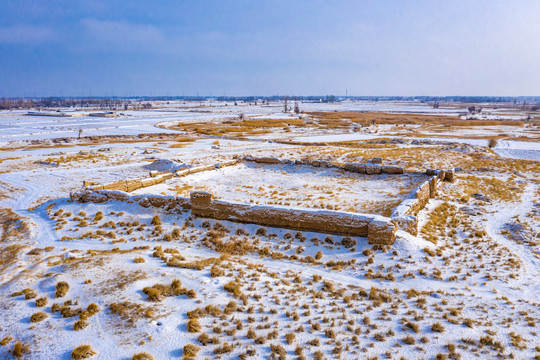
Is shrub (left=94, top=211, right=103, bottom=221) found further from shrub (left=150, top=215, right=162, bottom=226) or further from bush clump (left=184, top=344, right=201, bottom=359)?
bush clump (left=184, top=344, right=201, bottom=359)

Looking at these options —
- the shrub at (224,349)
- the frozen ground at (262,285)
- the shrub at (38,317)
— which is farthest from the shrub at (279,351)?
the shrub at (38,317)

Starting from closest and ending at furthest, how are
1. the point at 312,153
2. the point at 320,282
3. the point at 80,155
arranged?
the point at 320,282, the point at 80,155, the point at 312,153

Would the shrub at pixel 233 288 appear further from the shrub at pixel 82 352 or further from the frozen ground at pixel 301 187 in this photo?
the frozen ground at pixel 301 187

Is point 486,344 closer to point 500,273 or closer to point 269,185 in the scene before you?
point 500,273

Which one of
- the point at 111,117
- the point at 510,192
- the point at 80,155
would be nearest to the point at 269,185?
the point at 510,192

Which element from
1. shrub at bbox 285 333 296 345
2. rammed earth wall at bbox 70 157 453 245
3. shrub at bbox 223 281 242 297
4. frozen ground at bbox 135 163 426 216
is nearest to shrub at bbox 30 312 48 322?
shrub at bbox 223 281 242 297

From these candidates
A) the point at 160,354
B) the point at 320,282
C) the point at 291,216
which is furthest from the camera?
the point at 291,216

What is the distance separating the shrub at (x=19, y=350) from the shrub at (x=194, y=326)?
10.2 feet

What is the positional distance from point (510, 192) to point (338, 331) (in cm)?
1805

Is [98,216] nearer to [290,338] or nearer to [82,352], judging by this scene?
[82,352]

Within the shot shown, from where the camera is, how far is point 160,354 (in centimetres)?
662

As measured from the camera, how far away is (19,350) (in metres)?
6.60

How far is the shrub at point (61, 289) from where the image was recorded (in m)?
8.35

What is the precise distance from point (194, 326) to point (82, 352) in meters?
2.14
